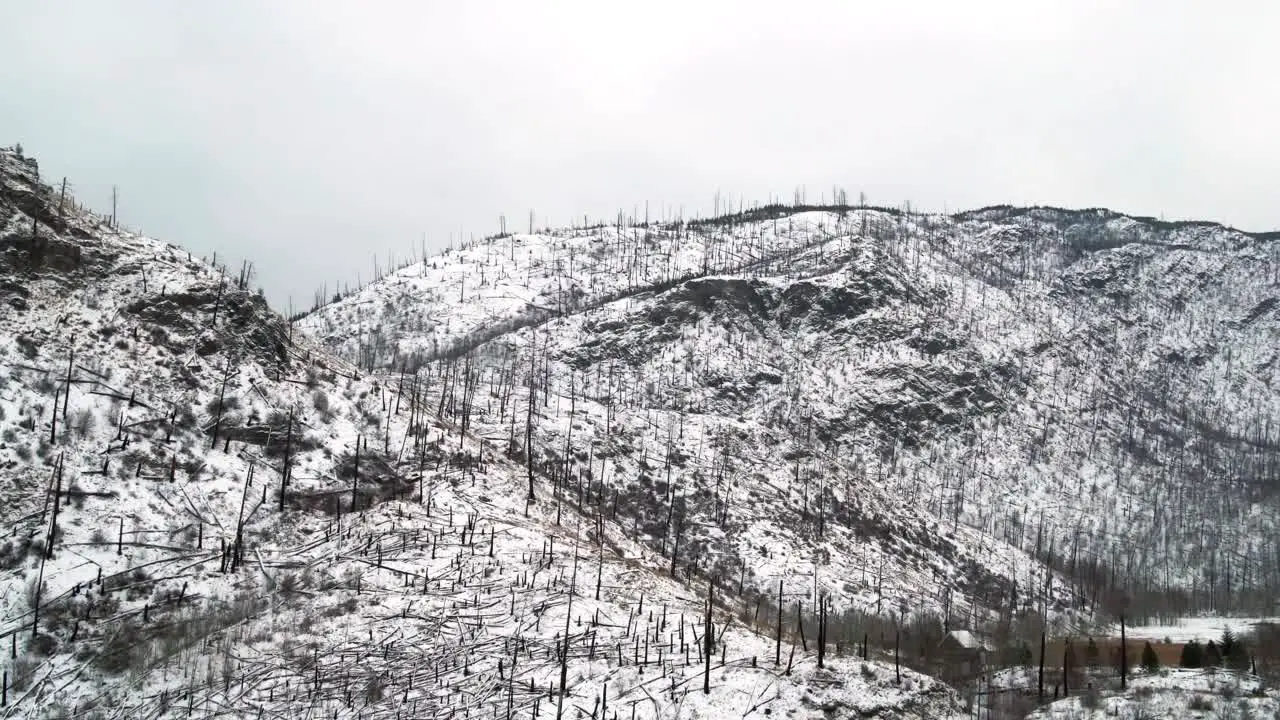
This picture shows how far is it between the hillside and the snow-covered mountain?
1783 cm

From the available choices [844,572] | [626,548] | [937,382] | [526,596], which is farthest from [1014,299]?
[526,596]

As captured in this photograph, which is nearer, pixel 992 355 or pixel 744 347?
pixel 744 347

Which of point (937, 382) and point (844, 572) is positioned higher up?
point (937, 382)

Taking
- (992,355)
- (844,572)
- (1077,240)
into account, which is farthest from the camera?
(1077,240)

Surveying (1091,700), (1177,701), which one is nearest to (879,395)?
(1091,700)

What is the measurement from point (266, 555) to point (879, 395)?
329 ft

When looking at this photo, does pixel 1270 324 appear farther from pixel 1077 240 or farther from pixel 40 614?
pixel 40 614

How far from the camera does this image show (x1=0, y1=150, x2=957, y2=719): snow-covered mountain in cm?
3272

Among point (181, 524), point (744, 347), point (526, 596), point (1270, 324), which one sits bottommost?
point (526, 596)

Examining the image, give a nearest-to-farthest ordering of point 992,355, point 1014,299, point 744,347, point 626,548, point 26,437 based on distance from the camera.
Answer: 1. point 26,437
2. point 626,548
3. point 744,347
4. point 992,355
5. point 1014,299

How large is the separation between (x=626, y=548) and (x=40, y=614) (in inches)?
1198

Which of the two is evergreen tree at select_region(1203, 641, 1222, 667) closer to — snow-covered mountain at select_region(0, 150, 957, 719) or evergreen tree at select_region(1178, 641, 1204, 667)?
evergreen tree at select_region(1178, 641, 1204, 667)

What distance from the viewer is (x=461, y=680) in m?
34.1

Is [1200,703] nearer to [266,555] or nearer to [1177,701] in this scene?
[1177,701]
